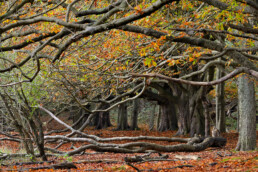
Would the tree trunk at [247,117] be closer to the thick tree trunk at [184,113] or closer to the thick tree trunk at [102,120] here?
the thick tree trunk at [184,113]

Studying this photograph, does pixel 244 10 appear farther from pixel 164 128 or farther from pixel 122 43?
pixel 164 128

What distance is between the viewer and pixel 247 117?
11883 millimetres

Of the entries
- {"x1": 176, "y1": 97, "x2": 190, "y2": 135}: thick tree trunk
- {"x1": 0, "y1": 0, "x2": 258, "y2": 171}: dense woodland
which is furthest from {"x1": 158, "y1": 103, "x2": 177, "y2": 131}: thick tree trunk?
{"x1": 176, "y1": 97, "x2": 190, "y2": 135}: thick tree trunk

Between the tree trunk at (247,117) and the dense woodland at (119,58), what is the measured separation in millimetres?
40

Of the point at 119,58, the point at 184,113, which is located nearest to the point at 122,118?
the point at 184,113

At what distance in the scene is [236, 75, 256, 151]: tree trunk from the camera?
465 inches

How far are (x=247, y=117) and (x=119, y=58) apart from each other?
19.6 ft

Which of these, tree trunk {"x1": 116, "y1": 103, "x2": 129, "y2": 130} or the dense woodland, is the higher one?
the dense woodland

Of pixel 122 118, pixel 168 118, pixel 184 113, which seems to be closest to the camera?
pixel 184 113

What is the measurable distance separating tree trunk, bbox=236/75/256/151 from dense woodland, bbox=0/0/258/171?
0.13 feet

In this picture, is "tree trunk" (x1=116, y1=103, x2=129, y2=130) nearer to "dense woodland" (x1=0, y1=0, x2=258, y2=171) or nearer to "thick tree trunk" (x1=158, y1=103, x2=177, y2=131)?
"thick tree trunk" (x1=158, y1=103, x2=177, y2=131)

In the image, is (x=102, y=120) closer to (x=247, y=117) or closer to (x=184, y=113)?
(x=184, y=113)

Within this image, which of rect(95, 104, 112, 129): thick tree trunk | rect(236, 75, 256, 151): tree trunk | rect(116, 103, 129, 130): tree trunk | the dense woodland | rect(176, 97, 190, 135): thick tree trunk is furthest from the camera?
rect(95, 104, 112, 129): thick tree trunk

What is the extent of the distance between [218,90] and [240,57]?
1012cm
